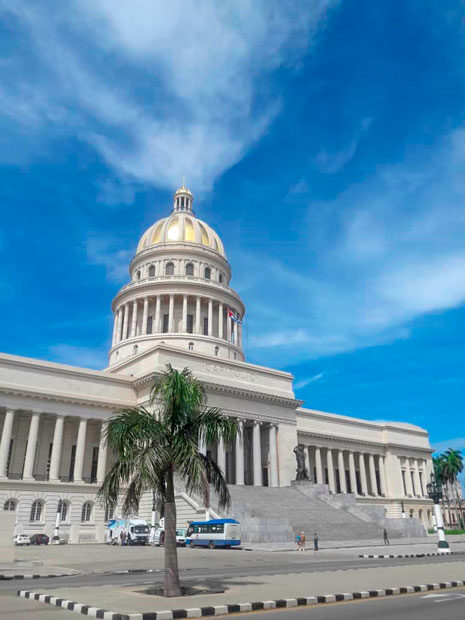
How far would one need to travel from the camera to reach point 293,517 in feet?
148

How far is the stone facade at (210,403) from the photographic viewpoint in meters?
49.0

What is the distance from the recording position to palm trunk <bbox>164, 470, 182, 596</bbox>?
1391 centimetres

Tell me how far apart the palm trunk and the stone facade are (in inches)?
614

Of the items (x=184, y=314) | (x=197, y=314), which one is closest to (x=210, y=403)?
(x=184, y=314)

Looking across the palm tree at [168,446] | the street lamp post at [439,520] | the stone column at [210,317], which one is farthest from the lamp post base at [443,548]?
the stone column at [210,317]

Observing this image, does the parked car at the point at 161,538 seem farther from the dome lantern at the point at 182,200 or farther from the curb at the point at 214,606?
the dome lantern at the point at 182,200

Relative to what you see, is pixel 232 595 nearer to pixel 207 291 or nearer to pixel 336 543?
pixel 336 543

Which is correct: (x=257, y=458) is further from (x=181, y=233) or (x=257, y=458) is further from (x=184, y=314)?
(x=181, y=233)

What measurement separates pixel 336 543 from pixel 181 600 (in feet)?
101

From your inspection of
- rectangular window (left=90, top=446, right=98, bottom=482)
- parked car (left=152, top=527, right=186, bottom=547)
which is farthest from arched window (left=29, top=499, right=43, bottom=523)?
parked car (left=152, top=527, right=186, bottom=547)

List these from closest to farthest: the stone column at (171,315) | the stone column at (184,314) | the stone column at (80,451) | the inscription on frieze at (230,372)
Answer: the stone column at (80,451)
the inscription on frieze at (230,372)
the stone column at (184,314)
the stone column at (171,315)

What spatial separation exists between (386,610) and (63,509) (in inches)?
1685

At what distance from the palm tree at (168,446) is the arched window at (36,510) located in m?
35.0

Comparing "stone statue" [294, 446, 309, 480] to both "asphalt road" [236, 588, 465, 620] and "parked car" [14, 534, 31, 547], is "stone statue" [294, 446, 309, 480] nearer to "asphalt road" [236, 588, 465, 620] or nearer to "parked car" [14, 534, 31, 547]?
"parked car" [14, 534, 31, 547]
